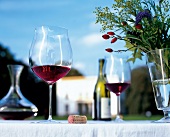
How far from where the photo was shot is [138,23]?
91cm

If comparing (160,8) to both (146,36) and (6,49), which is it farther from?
(6,49)

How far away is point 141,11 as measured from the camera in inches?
37.1

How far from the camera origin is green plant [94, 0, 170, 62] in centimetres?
91

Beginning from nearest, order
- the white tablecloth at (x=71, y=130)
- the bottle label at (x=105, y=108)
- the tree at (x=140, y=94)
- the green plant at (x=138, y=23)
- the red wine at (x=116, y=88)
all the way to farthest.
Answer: the white tablecloth at (x=71, y=130) < the green plant at (x=138, y=23) < the red wine at (x=116, y=88) < the bottle label at (x=105, y=108) < the tree at (x=140, y=94)

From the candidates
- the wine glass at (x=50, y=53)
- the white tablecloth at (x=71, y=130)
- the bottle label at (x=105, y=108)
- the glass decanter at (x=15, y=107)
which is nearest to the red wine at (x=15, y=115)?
the glass decanter at (x=15, y=107)

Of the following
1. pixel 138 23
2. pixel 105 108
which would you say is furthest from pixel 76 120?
pixel 105 108

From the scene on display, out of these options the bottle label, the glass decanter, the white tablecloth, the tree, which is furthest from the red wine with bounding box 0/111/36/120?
the tree

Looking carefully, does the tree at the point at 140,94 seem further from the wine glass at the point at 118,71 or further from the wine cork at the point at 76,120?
the wine cork at the point at 76,120

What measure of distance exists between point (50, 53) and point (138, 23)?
8.3 inches

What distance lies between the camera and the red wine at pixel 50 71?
2.88ft

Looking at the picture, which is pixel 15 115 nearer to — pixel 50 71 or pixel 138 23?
pixel 50 71

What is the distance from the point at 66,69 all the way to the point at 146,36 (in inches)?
7.8

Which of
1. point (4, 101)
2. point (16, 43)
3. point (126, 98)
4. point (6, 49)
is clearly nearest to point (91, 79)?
point (126, 98)

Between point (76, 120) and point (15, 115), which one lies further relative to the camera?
point (15, 115)
